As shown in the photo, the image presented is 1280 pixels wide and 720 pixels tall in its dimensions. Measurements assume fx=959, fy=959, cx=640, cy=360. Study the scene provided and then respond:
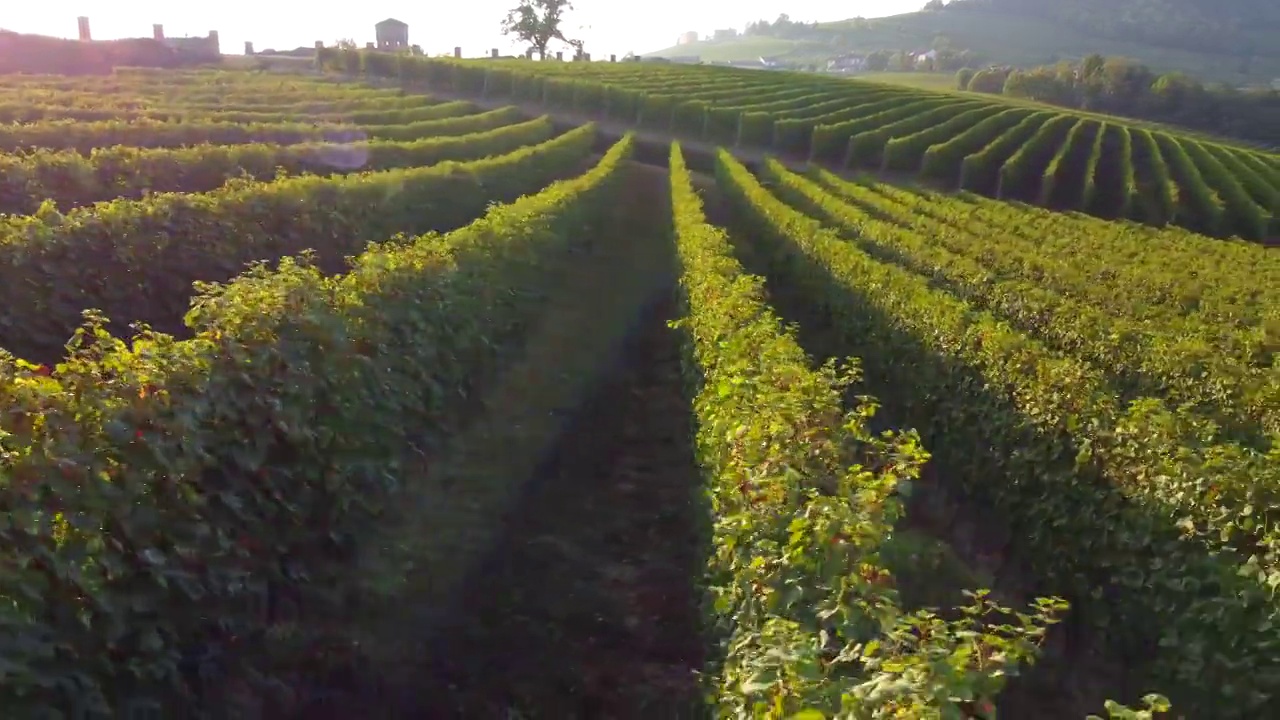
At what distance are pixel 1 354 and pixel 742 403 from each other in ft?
16.6

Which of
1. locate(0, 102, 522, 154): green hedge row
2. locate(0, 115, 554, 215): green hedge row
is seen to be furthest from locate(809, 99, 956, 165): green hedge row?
locate(0, 115, 554, 215): green hedge row

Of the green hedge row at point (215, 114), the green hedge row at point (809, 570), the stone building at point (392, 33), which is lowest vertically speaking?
the green hedge row at point (809, 570)

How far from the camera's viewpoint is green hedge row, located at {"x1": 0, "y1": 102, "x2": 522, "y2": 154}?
20547 millimetres

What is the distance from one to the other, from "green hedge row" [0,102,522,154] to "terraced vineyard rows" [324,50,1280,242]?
795 inches

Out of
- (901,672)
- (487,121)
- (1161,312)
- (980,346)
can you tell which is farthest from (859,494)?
(487,121)

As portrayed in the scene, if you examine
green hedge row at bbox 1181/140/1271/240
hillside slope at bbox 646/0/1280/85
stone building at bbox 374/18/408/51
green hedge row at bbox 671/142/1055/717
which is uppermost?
hillside slope at bbox 646/0/1280/85

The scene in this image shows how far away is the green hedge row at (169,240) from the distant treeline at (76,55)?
43.6m

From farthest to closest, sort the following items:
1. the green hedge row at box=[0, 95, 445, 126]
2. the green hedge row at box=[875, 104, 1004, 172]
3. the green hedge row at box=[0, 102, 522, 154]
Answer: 1. the green hedge row at box=[875, 104, 1004, 172]
2. the green hedge row at box=[0, 95, 445, 126]
3. the green hedge row at box=[0, 102, 522, 154]

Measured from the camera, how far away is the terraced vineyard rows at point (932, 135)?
4456cm

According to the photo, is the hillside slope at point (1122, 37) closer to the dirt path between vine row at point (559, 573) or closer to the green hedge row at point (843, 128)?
the green hedge row at point (843, 128)

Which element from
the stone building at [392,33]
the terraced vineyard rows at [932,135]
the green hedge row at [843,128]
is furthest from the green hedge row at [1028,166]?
the stone building at [392,33]

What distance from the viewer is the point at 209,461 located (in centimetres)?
612

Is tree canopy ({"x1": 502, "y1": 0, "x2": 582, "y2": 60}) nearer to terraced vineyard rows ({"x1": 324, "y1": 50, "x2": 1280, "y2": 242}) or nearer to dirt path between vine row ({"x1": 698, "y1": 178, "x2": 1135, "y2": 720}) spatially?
terraced vineyard rows ({"x1": 324, "y1": 50, "x2": 1280, "y2": 242})

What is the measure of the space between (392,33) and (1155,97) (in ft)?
235
